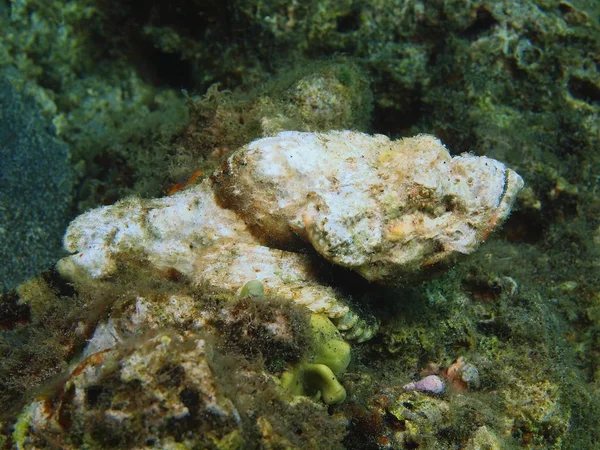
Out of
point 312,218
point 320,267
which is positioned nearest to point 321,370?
point 320,267

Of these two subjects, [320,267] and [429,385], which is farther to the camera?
[320,267]

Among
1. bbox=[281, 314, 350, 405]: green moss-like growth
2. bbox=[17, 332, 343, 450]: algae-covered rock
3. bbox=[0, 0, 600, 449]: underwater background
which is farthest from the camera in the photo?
bbox=[281, 314, 350, 405]: green moss-like growth

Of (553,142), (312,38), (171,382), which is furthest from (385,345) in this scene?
(312,38)

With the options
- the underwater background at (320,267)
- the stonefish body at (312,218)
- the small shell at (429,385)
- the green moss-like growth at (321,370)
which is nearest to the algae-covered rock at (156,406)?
the underwater background at (320,267)

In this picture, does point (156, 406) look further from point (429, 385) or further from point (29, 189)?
point (29, 189)

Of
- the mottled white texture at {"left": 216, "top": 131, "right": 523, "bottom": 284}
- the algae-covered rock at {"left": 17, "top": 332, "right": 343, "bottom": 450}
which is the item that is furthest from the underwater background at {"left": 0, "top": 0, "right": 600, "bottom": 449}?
the mottled white texture at {"left": 216, "top": 131, "right": 523, "bottom": 284}

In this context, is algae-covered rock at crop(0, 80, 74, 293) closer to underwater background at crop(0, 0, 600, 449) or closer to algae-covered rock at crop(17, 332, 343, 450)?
underwater background at crop(0, 0, 600, 449)
